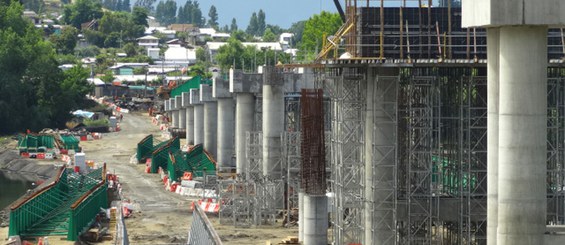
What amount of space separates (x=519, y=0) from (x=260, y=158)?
136 feet

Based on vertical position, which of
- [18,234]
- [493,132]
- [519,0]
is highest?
[519,0]

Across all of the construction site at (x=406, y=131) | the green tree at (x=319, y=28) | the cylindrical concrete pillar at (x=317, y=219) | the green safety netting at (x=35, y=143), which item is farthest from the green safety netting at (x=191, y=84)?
the cylindrical concrete pillar at (x=317, y=219)

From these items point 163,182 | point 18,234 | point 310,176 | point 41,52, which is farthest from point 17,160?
point 310,176

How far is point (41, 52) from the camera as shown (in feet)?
501

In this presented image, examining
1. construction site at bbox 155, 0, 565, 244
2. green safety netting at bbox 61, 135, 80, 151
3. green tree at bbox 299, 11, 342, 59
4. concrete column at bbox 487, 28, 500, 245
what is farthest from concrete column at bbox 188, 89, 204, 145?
concrete column at bbox 487, 28, 500, 245

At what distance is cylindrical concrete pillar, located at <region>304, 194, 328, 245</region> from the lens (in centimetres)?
5791

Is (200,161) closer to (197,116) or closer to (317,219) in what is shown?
(197,116)

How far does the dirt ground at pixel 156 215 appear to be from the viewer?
213 ft

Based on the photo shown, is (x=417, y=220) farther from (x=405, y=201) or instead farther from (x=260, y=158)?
(x=260, y=158)

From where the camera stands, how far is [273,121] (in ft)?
252

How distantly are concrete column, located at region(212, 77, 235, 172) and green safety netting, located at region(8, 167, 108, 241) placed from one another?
15.7 m

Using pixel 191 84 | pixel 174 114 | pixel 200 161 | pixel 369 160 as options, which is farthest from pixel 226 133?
pixel 174 114

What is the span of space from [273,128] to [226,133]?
17592 mm

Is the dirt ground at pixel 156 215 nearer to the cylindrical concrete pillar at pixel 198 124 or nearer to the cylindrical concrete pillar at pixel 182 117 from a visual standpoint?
the cylindrical concrete pillar at pixel 198 124
